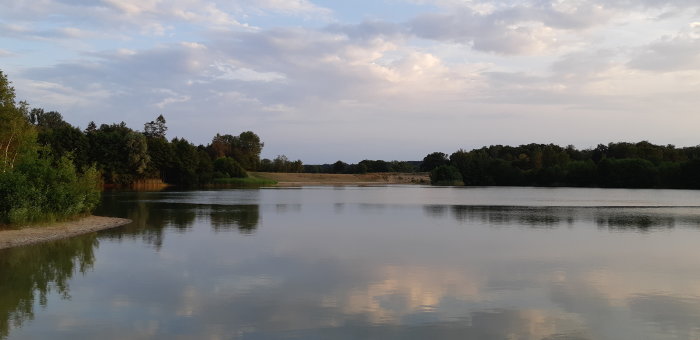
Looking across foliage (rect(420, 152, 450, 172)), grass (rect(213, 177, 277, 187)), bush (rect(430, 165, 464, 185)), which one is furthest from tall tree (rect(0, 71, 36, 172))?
foliage (rect(420, 152, 450, 172))

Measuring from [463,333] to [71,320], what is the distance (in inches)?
275

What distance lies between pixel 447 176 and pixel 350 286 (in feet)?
452

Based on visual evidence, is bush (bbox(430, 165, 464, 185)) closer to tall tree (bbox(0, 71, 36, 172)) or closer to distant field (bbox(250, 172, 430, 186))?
distant field (bbox(250, 172, 430, 186))

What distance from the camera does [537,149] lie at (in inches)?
5920

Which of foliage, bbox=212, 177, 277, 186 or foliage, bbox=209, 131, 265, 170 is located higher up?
foliage, bbox=209, 131, 265, 170

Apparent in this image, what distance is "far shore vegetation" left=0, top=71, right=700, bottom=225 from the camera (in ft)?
83.7

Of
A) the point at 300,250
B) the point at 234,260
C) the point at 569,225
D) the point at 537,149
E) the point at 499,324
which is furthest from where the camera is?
the point at 537,149

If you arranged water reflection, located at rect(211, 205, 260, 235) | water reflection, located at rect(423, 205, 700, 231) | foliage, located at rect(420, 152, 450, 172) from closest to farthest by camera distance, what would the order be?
1. water reflection, located at rect(211, 205, 260, 235)
2. water reflection, located at rect(423, 205, 700, 231)
3. foliage, located at rect(420, 152, 450, 172)

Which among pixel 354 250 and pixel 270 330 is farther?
pixel 354 250

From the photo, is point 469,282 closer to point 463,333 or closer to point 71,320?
point 463,333

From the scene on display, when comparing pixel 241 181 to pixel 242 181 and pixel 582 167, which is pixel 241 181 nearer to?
pixel 242 181

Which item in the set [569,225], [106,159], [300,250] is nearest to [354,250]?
[300,250]

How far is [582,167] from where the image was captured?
120375mm

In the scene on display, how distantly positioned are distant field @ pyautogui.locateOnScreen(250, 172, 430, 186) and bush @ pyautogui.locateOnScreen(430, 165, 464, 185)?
43.5 ft
